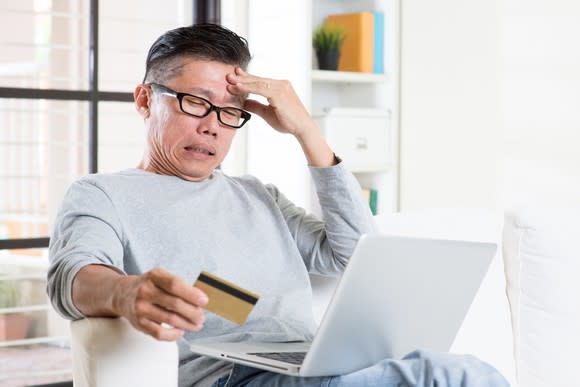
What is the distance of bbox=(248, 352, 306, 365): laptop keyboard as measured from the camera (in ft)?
5.00

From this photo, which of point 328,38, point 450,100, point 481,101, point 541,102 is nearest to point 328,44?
point 328,38

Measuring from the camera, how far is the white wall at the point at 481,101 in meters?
3.60

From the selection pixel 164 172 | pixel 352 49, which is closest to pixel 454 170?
pixel 352 49

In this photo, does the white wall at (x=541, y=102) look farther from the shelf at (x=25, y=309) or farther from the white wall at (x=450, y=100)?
the shelf at (x=25, y=309)

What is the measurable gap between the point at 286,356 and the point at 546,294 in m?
0.72

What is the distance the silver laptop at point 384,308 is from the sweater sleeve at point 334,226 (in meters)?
0.36

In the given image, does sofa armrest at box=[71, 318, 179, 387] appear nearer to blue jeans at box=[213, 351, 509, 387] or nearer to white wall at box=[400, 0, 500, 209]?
blue jeans at box=[213, 351, 509, 387]

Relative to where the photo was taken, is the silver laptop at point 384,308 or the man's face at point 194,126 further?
the man's face at point 194,126

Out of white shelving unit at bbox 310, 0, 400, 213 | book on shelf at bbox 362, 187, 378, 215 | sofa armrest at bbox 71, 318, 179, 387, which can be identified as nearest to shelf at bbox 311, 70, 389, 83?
white shelving unit at bbox 310, 0, 400, 213

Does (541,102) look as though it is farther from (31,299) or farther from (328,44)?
(31,299)

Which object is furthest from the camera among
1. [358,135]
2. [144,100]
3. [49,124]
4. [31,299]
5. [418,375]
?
[49,124]

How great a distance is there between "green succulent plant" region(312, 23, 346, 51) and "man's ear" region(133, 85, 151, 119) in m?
1.70

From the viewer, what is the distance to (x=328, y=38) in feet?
11.8

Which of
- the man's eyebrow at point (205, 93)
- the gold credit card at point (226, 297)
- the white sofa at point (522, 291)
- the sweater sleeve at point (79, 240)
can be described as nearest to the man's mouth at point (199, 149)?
the man's eyebrow at point (205, 93)
